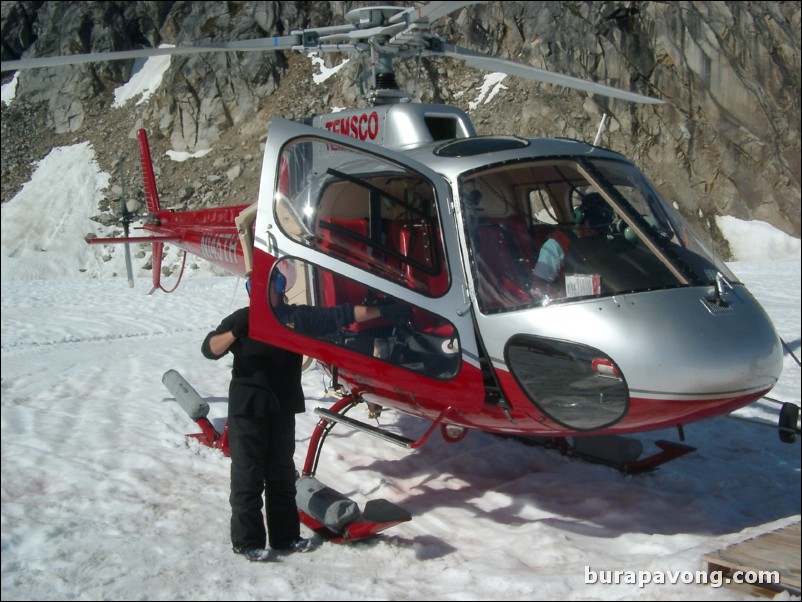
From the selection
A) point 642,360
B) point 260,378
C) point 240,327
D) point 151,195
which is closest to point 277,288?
point 240,327

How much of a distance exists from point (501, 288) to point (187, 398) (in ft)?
9.32

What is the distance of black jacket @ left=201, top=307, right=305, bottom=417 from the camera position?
12.4 feet

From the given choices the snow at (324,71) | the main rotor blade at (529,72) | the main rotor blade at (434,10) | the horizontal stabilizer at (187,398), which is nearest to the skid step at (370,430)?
the horizontal stabilizer at (187,398)

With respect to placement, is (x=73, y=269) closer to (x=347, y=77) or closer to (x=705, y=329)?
(x=347, y=77)

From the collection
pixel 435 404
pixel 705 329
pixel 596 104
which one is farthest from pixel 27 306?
pixel 596 104

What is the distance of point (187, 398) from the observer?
5.52 m

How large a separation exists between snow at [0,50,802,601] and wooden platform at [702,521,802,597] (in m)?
0.10

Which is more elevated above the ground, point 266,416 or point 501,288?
point 501,288

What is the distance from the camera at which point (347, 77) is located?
25.3m

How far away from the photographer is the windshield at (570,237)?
12.5ft

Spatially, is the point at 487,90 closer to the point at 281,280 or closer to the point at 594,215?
the point at 594,215

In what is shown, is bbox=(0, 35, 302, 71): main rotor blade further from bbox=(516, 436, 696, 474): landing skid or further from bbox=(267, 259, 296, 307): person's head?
bbox=(516, 436, 696, 474): landing skid

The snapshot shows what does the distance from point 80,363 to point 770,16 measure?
2825 cm

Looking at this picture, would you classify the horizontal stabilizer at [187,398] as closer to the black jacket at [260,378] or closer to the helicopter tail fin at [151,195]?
the black jacket at [260,378]
